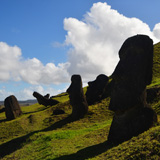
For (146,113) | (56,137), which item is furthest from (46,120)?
(146,113)

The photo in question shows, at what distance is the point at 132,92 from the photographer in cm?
1256

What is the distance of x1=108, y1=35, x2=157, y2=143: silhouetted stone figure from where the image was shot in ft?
40.4

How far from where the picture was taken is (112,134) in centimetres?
1309

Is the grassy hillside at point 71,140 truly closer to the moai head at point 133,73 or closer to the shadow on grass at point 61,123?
the shadow on grass at point 61,123

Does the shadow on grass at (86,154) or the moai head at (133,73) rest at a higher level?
the moai head at (133,73)

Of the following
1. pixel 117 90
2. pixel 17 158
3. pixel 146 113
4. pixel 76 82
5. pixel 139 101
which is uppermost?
pixel 76 82

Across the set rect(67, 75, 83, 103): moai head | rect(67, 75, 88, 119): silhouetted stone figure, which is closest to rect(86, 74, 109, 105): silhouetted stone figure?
rect(67, 75, 88, 119): silhouetted stone figure

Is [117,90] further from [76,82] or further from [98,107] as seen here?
[98,107]

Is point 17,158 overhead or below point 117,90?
below

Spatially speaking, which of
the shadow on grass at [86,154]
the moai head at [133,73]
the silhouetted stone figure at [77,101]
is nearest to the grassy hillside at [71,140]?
the shadow on grass at [86,154]

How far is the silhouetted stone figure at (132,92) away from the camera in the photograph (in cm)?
1232

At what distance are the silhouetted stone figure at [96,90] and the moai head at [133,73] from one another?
20352mm

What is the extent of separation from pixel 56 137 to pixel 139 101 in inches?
380

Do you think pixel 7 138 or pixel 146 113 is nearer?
pixel 146 113
